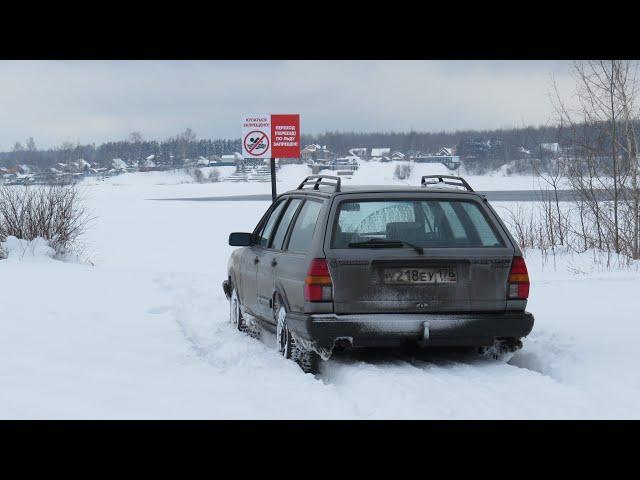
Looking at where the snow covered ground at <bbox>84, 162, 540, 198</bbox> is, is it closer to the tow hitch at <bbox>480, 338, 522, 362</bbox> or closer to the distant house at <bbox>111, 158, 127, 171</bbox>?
the distant house at <bbox>111, 158, 127, 171</bbox>

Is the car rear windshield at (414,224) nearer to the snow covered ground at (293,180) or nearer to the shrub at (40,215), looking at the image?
the shrub at (40,215)

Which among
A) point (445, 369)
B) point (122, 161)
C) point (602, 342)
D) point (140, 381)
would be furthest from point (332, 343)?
point (122, 161)

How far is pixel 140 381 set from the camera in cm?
764

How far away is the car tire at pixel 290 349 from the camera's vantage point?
8.09m

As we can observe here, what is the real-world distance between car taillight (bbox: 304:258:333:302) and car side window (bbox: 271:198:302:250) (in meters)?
1.42

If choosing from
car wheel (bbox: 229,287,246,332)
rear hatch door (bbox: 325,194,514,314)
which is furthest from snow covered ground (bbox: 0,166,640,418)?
rear hatch door (bbox: 325,194,514,314)

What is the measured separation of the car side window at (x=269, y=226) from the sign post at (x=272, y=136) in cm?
851

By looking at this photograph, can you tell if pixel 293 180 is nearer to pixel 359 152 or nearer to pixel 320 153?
pixel 359 152

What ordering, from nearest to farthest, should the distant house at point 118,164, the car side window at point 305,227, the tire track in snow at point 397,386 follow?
the tire track in snow at point 397,386 < the car side window at point 305,227 < the distant house at point 118,164

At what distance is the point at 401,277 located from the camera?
25.9 ft

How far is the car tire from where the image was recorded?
809cm

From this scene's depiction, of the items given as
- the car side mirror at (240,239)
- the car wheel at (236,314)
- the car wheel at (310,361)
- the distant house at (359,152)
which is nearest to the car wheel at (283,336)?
the car wheel at (310,361)
